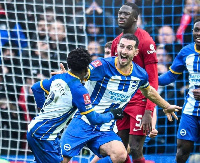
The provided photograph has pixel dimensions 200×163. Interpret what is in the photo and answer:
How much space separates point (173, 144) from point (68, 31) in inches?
90.5

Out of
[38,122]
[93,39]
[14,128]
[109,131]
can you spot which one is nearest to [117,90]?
[109,131]

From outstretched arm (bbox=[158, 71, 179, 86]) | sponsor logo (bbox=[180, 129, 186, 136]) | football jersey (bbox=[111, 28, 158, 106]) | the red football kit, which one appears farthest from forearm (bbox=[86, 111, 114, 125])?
outstretched arm (bbox=[158, 71, 179, 86])

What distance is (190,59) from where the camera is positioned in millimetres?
6906

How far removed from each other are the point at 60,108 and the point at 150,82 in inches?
56.7

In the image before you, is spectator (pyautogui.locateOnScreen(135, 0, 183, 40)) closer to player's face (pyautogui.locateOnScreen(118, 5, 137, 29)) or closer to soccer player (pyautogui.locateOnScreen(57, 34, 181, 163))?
player's face (pyautogui.locateOnScreen(118, 5, 137, 29))

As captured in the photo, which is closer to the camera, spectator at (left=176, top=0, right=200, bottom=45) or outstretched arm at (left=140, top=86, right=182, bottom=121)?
outstretched arm at (left=140, top=86, right=182, bottom=121)

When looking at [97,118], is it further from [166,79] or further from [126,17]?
[166,79]

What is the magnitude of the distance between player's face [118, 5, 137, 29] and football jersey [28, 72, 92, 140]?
137 cm

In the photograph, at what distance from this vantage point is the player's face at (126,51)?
607cm

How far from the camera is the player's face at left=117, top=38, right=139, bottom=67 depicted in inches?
239

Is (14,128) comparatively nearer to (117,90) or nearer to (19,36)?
(19,36)

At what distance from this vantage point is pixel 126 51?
6.08 metres

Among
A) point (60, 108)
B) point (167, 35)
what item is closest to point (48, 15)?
point (167, 35)

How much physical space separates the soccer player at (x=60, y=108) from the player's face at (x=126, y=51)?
58cm
